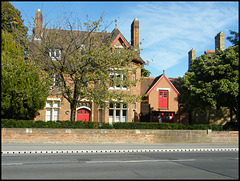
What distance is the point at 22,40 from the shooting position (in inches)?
787

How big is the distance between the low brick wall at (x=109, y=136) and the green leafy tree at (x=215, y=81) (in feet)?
9.29

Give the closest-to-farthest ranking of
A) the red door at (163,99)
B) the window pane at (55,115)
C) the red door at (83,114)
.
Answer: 1. the window pane at (55,115)
2. the red door at (83,114)
3. the red door at (163,99)

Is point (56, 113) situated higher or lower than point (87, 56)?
lower

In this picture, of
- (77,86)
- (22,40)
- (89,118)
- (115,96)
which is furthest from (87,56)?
(89,118)

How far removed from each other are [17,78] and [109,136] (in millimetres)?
8394

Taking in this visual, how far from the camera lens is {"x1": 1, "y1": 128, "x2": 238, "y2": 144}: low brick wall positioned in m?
18.9

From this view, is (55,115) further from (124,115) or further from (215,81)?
(215,81)

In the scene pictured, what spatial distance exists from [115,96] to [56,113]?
10.8m

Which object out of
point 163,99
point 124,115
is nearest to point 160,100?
point 163,99

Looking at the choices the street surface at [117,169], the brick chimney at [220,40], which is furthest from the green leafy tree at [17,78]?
the brick chimney at [220,40]

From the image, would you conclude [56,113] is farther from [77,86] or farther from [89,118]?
[77,86]

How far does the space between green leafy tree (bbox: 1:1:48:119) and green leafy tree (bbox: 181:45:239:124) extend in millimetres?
13349

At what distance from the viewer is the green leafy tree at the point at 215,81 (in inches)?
872

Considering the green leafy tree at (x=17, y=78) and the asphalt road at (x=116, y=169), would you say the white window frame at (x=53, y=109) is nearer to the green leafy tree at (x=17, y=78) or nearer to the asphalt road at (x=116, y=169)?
the green leafy tree at (x=17, y=78)
